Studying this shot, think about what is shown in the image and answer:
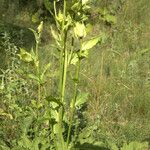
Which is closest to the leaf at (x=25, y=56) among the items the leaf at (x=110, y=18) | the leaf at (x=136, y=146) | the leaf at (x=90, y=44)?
the leaf at (x=90, y=44)

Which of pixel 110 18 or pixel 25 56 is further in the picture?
pixel 110 18

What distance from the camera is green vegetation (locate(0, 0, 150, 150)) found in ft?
7.07

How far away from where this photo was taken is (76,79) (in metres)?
2.12

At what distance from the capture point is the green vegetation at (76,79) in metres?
2.15

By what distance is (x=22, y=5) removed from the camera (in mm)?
6461

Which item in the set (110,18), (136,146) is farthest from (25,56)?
(110,18)

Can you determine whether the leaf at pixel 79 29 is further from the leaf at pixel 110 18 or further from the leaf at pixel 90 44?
the leaf at pixel 110 18

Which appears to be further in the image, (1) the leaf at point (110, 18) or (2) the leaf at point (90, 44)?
(1) the leaf at point (110, 18)

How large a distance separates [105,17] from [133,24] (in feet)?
1.42

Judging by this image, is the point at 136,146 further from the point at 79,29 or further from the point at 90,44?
the point at 79,29

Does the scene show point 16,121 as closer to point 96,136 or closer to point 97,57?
point 96,136

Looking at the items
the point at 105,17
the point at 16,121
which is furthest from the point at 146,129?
the point at 105,17

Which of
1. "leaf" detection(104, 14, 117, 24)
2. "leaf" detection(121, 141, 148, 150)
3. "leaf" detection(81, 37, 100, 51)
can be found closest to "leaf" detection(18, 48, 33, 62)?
"leaf" detection(81, 37, 100, 51)

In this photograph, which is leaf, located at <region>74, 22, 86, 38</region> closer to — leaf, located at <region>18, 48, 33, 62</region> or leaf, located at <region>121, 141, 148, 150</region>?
leaf, located at <region>18, 48, 33, 62</region>
